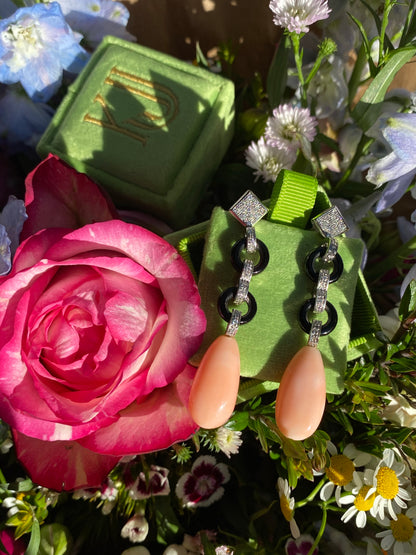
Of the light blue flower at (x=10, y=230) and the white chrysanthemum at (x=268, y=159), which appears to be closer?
the light blue flower at (x=10, y=230)

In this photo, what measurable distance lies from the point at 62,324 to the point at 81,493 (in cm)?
20

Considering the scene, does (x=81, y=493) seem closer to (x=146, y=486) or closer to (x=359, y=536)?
(x=146, y=486)

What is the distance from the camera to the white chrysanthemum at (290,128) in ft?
1.65

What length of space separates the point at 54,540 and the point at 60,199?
31 cm

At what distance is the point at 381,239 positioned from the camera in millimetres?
638

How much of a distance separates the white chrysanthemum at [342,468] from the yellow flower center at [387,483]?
17mm

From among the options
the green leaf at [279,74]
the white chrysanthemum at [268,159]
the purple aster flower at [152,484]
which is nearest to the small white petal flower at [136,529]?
the purple aster flower at [152,484]

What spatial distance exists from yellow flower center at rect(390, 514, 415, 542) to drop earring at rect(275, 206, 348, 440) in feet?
0.54

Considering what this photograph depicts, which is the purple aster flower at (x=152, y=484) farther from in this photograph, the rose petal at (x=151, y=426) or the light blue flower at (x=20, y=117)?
the light blue flower at (x=20, y=117)


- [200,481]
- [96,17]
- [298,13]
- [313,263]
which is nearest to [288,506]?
[200,481]

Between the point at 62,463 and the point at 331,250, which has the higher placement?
the point at 331,250

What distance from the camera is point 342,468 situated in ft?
1.47

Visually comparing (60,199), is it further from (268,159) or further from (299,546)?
(299,546)

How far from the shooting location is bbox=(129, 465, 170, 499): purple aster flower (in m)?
0.49
